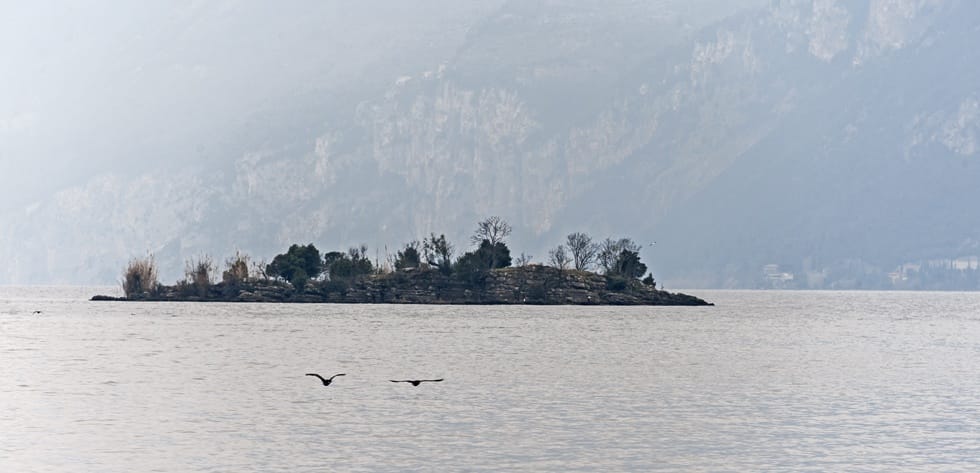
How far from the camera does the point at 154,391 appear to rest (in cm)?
7975

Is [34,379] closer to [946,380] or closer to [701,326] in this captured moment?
[946,380]

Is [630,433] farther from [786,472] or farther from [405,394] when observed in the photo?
[405,394]

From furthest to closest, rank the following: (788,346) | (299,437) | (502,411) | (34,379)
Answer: (788,346), (34,379), (502,411), (299,437)

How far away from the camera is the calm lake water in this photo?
180ft

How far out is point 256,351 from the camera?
115875mm

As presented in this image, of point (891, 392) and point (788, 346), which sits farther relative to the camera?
point (788, 346)

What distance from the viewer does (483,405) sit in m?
72.9

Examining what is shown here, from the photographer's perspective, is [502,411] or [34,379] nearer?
[502,411]

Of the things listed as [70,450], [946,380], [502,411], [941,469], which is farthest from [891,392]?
[70,450]

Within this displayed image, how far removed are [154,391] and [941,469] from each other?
4316cm

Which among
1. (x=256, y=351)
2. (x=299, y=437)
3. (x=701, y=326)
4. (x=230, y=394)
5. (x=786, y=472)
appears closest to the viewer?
(x=786, y=472)

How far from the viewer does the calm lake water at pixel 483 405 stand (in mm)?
54875

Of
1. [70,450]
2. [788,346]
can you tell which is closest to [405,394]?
[70,450]

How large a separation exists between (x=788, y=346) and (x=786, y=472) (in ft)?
272
